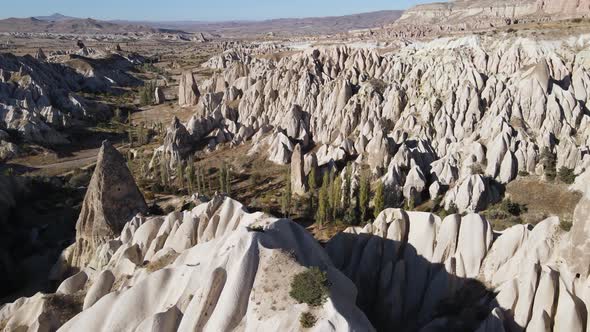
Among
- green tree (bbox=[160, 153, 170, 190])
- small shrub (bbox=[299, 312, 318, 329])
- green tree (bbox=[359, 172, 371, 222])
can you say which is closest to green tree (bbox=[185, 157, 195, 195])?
green tree (bbox=[160, 153, 170, 190])

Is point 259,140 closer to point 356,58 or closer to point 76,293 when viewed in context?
point 356,58

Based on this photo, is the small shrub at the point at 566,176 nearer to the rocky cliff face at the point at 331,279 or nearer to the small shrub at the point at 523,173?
the small shrub at the point at 523,173

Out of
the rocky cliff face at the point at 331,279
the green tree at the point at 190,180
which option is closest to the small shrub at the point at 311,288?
the rocky cliff face at the point at 331,279

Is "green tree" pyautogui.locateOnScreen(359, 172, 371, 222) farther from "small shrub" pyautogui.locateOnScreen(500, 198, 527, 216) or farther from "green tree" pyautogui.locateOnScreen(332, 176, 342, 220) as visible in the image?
"small shrub" pyautogui.locateOnScreen(500, 198, 527, 216)

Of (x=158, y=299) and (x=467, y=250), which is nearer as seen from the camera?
(x=158, y=299)

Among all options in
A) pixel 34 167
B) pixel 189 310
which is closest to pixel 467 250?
pixel 189 310

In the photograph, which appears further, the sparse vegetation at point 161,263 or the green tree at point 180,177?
the green tree at point 180,177
